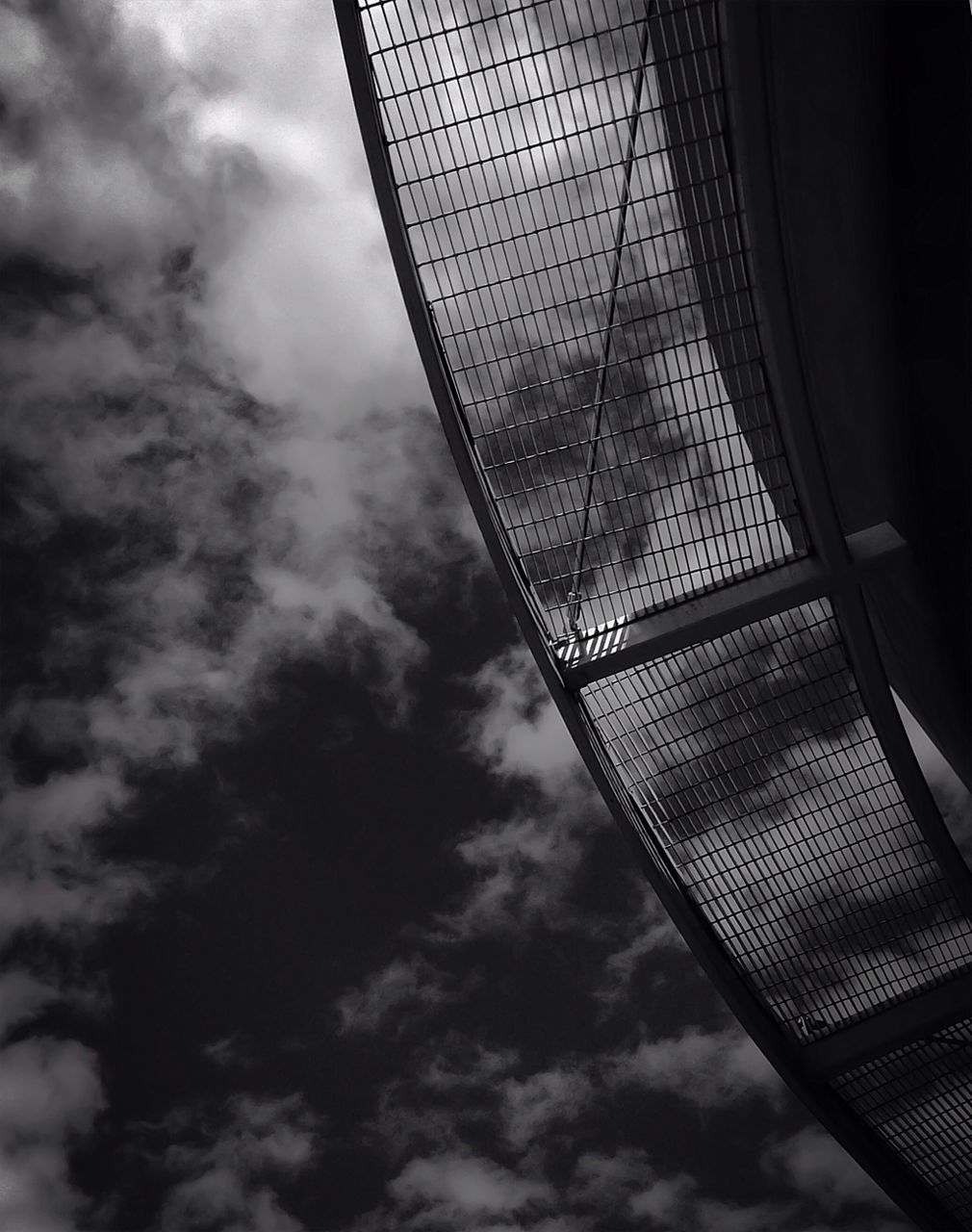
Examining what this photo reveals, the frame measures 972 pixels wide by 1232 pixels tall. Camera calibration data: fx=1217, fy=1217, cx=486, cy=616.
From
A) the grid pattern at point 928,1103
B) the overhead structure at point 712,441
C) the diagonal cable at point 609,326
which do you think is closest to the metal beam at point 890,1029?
the overhead structure at point 712,441

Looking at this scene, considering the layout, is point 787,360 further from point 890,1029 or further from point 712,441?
point 890,1029

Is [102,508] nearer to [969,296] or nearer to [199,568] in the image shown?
[199,568]

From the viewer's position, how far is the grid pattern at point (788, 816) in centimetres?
1127

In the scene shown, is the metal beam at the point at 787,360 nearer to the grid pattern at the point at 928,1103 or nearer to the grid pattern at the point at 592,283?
the grid pattern at the point at 592,283

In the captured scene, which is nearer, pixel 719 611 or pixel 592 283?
pixel 592 283

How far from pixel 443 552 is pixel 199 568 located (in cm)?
556

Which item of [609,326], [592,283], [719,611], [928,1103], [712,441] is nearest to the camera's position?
[592,283]

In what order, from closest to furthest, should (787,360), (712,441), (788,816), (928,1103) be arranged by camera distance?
(787,360), (712,441), (788,816), (928,1103)

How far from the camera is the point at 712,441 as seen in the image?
978 cm

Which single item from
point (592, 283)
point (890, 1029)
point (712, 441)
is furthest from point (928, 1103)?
point (592, 283)

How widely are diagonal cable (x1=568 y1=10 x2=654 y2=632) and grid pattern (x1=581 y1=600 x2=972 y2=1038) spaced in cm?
120

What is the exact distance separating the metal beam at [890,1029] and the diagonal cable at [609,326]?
6.31m

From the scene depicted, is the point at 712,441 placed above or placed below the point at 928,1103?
above

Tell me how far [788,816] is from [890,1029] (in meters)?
3.15
